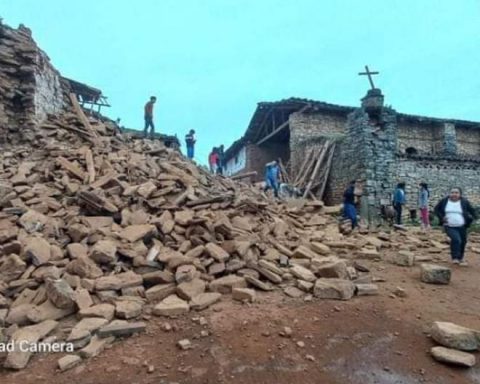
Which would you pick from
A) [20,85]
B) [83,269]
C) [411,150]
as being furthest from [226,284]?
[411,150]

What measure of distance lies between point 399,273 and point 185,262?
3.30 metres

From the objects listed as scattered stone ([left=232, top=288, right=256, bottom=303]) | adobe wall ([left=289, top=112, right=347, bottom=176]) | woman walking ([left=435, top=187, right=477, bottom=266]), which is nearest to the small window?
adobe wall ([left=289, top=112, right=347, bottom=176])

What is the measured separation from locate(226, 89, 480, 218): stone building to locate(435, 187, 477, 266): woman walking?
516 centimetres

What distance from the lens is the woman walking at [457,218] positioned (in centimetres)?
602

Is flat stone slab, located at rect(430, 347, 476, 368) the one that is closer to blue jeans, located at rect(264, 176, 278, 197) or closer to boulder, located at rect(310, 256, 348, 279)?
boulder, located at rect(310, 256, 348, 279)

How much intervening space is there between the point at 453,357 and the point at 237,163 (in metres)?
18.9

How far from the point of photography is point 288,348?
3.37 metres

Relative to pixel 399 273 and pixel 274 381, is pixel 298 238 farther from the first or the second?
pixel 274 381

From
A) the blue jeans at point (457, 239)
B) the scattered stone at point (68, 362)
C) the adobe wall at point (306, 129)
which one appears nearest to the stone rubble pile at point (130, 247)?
the scattered stone at point (68, 362)

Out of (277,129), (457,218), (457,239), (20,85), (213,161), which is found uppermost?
(277,129)

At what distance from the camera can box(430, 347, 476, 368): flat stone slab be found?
304 centimetres

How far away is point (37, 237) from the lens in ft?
16.5

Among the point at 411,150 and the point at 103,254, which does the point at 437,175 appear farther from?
the point at 103,254

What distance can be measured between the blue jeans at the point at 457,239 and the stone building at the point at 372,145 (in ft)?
16.9
